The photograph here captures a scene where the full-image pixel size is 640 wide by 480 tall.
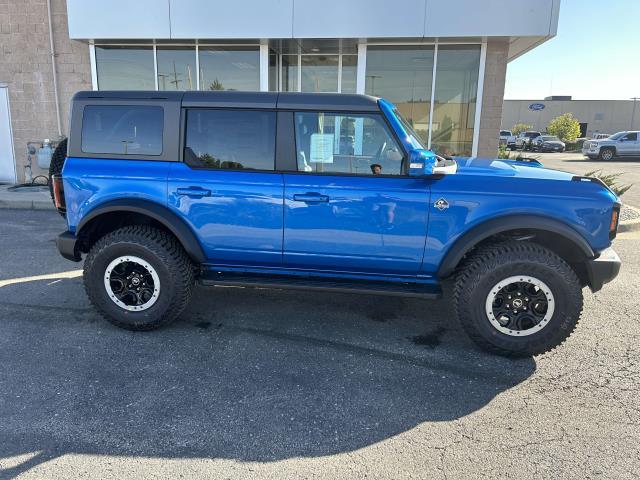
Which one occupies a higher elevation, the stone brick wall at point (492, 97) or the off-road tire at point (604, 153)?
the stone brick wall at point (492, 97)

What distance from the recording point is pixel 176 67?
34.7 ft

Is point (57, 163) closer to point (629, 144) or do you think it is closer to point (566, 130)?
point (629, 144)

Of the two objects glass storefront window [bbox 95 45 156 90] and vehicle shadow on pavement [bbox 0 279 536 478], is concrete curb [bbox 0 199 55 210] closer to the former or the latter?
glass storefront window [bbox 95 45 156 90]

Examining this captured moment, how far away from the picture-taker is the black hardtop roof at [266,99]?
3.65 metres

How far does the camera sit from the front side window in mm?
3611

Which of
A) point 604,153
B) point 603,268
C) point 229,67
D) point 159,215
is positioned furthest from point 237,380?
point 604,153

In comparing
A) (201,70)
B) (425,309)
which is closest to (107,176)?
(425,309)

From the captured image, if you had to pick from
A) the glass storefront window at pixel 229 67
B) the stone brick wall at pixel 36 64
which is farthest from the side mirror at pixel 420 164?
the stone brick wall at pixel 36 64

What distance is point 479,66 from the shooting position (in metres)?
9.65

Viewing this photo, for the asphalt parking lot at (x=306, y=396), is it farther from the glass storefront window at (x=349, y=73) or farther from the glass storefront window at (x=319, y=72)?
the glass storefront window at (x=319, y=72)

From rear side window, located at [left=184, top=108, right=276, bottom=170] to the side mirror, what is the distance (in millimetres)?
1114

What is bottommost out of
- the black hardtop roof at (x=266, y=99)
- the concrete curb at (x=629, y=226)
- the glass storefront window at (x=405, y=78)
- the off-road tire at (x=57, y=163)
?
the concrete curb at (x=629, y=226)

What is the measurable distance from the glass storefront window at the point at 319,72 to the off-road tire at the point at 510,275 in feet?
26.3

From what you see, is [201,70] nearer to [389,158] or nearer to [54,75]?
[54,75]
